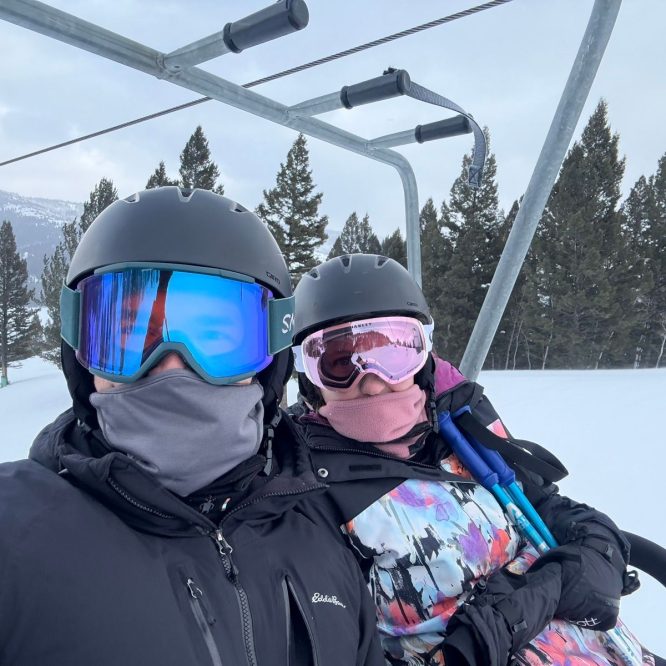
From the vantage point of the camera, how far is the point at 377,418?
2.05 metres

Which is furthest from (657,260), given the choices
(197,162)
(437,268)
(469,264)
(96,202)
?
(96,202)

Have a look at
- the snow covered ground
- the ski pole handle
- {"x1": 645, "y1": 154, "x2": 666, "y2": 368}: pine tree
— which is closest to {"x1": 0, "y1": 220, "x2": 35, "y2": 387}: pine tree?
the snow covered ground

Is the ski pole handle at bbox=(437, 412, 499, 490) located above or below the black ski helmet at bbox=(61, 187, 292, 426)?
below

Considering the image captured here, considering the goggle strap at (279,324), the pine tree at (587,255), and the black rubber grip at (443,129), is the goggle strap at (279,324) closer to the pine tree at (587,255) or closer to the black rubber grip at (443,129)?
the black rubber grip at (443,129)

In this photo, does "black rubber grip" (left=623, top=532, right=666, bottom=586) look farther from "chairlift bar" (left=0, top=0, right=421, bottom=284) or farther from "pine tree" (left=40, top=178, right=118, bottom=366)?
"pine tree" (left=40, top=178, right=118, bottom=366)

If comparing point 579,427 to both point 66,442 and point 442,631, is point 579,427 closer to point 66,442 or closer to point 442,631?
point 442,631

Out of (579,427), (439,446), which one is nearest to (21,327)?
(579,427)

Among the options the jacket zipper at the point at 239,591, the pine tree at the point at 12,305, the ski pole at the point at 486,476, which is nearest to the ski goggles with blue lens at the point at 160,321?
the jacket zipper at the point at 239,591

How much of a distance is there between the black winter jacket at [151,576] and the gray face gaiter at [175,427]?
0.09 m

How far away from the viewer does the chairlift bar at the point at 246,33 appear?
4.75 ft

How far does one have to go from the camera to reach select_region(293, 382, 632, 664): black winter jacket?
1.60m

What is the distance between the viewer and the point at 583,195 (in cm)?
2809

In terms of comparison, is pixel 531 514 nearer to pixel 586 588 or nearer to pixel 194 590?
pixel 586 588

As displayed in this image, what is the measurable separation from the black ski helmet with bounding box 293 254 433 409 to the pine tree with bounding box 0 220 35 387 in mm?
38399
